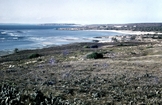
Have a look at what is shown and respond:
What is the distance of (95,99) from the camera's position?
46.5 feet

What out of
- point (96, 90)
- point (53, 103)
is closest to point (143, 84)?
point (96, 90)

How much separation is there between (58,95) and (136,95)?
4811 millimetres

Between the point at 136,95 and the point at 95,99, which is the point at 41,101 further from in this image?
the point at 136,95

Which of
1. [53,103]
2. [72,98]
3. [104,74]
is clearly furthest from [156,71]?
[53,103]

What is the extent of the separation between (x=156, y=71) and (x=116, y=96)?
11030 mm

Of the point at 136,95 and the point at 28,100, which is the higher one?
the point at 28,100

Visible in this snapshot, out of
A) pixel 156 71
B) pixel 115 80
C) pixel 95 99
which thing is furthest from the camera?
pixel 156 71

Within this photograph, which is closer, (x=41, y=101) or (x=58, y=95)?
(x=41, y=101)

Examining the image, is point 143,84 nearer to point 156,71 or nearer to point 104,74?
point 104,74

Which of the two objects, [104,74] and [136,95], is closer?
[136,95]

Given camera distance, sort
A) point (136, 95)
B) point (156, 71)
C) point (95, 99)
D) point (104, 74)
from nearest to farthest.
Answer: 1. point (95, 99)
2. point (136, 95)
3. point (104, 74)
4. point (156, 71)

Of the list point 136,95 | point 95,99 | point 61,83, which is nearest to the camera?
point 95,99

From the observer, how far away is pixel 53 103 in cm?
1220

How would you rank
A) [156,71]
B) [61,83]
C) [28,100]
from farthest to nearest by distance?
[156,71], [61,83], [28,100]
